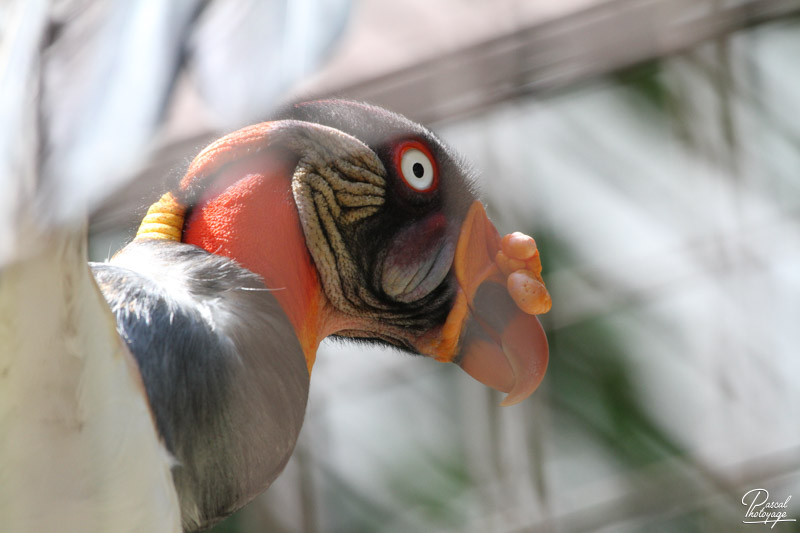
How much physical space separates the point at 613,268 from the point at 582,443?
41.7 inches

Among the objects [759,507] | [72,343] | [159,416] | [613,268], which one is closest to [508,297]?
[159,416]

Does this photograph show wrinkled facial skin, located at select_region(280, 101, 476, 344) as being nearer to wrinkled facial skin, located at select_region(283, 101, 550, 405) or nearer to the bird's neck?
wrinkled facial skin, located at select_region(283, 101, 550, 405)

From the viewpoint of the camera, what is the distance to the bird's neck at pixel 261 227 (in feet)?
4.70

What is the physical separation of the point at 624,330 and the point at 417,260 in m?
4.18

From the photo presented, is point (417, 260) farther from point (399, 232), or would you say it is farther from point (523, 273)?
point (523, 273)

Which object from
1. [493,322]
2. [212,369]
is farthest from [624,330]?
[212,369]

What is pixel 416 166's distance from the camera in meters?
1.64

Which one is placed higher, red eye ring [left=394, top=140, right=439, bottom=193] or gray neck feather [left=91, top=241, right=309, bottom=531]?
red eye ring [left=394, top=140, right=439, bottom=193]

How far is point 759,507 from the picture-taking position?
182 inches

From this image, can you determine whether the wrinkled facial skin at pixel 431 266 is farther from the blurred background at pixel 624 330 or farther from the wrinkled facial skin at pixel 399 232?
the blurred background at pixel 624 330

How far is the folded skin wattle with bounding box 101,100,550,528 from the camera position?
1441 millimetres

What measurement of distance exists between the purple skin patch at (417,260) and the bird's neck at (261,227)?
0.50 feet
